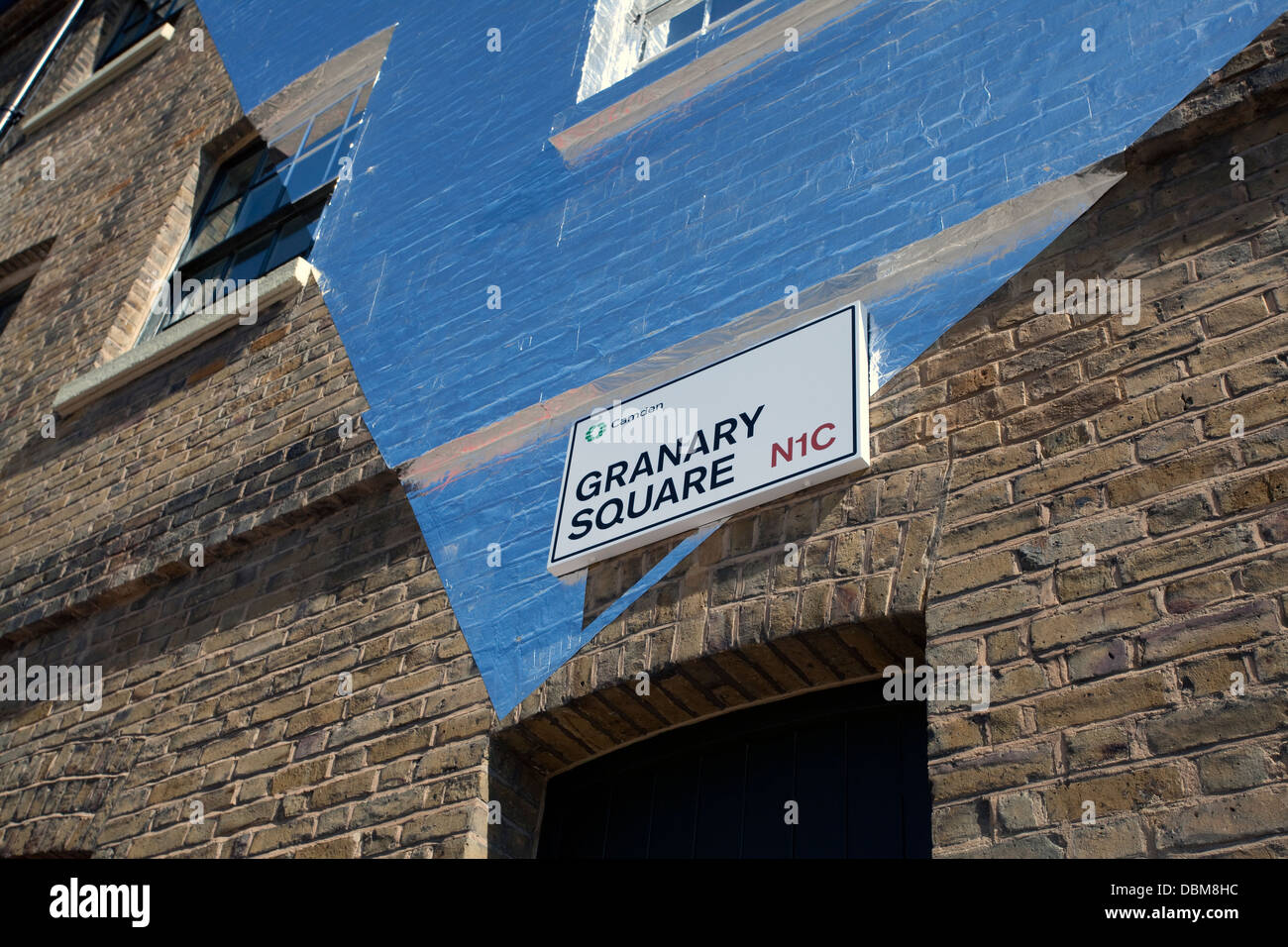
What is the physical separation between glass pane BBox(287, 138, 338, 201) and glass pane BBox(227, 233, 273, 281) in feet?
1.07

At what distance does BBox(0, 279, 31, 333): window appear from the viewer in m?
8.79

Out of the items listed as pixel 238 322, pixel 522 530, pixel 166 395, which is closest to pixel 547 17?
pixel 238 322

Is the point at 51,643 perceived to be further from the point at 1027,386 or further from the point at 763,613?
the point at 1027,386

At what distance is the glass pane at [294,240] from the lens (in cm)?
688

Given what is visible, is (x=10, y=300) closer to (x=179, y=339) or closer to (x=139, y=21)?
(x=139, y=21)

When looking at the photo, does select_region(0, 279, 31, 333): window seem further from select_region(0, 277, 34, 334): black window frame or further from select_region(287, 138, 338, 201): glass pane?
select_region(287, 138, 338, 201): glass pane

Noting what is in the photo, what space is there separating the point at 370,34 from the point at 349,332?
2.66m

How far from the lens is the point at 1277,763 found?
8.70 ft

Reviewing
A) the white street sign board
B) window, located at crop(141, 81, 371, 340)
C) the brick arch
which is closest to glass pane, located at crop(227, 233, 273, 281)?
window, located at crop(141, 81, 371, 340)

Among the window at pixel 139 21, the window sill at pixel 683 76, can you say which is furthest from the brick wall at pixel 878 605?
the window at pixel 139 21

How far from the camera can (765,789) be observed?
3701mm

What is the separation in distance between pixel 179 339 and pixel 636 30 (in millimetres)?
2722

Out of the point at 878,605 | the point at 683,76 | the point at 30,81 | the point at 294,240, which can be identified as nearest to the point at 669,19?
the point at 683,76

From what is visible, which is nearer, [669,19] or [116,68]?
[669,19]
